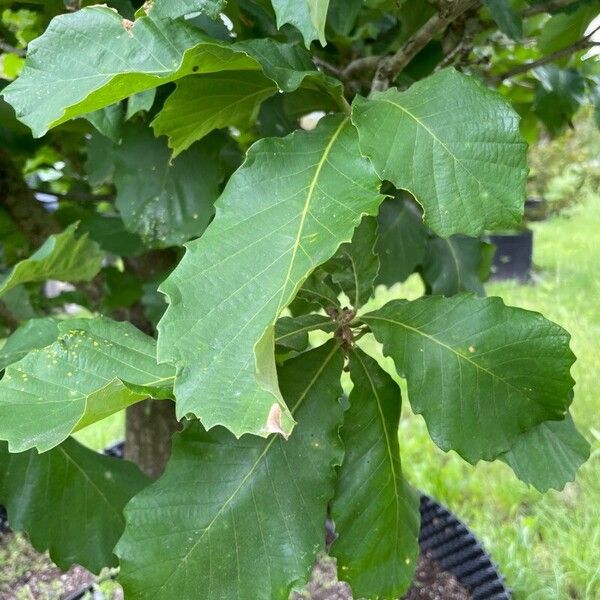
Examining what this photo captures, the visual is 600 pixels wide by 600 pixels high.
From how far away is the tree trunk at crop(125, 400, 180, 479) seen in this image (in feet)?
4.69

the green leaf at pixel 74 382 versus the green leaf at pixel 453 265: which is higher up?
the green leaf at pixel 74 382

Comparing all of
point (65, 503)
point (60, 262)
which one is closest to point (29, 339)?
point (60, 262)

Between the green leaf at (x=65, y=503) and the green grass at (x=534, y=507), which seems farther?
the green grass at (x=534, y=507)

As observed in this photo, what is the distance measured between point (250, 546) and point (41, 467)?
12.5 inches

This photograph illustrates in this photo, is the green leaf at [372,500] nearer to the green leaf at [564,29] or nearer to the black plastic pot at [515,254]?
the green leaf at [564,29]

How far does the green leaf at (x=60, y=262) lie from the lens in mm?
771

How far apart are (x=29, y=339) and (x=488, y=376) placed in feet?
1.74

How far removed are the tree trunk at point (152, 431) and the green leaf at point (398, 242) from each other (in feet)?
1.98

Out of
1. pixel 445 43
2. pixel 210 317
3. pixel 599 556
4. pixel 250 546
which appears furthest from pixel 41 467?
pixel 599 556

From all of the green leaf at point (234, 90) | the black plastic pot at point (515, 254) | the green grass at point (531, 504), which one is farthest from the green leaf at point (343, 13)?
the black plastic pot at point (515, 254)

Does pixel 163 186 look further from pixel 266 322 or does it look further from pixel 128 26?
pixel 266 322

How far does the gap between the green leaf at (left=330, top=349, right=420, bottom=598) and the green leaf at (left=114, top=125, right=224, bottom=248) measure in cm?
27

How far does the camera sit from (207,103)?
673 millimetres

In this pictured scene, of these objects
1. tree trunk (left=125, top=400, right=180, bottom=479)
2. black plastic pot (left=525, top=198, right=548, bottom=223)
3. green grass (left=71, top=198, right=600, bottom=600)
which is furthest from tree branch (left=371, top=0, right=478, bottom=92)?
black plastic pot (left=525, top=198, right=548, bottom=223)
